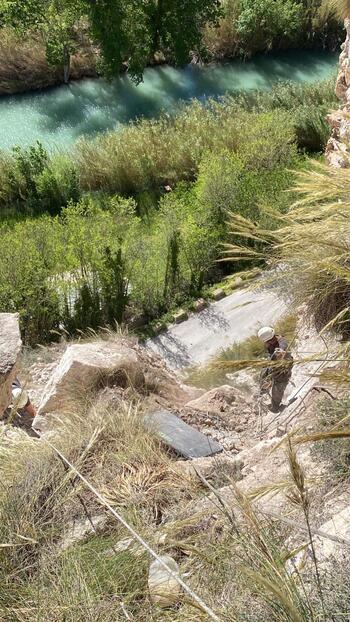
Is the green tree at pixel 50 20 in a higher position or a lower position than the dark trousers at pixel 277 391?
higher

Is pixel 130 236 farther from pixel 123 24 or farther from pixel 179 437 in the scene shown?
pixel 123 24

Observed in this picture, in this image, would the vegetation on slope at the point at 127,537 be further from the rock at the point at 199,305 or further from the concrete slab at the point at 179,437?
the rock at the point at 199,305

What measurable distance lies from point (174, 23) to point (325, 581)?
14.4 m

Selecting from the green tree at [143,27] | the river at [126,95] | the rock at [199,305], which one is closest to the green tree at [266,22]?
the river at [126,95]

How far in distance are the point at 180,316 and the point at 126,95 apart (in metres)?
8.45

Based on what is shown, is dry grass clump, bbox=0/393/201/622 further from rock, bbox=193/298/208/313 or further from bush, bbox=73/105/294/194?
bush, bbox=73/105/294/194

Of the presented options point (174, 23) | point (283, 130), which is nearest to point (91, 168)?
point (283, 130)

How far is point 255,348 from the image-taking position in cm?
864

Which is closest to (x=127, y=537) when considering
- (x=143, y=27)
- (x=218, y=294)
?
(x=218, y=294)

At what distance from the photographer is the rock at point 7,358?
18.9 feet

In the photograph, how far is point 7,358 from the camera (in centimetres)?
583

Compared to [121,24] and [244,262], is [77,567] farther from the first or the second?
[121,24]

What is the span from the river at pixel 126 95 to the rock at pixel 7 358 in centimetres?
915

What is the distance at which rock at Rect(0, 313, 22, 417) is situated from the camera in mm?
5753
